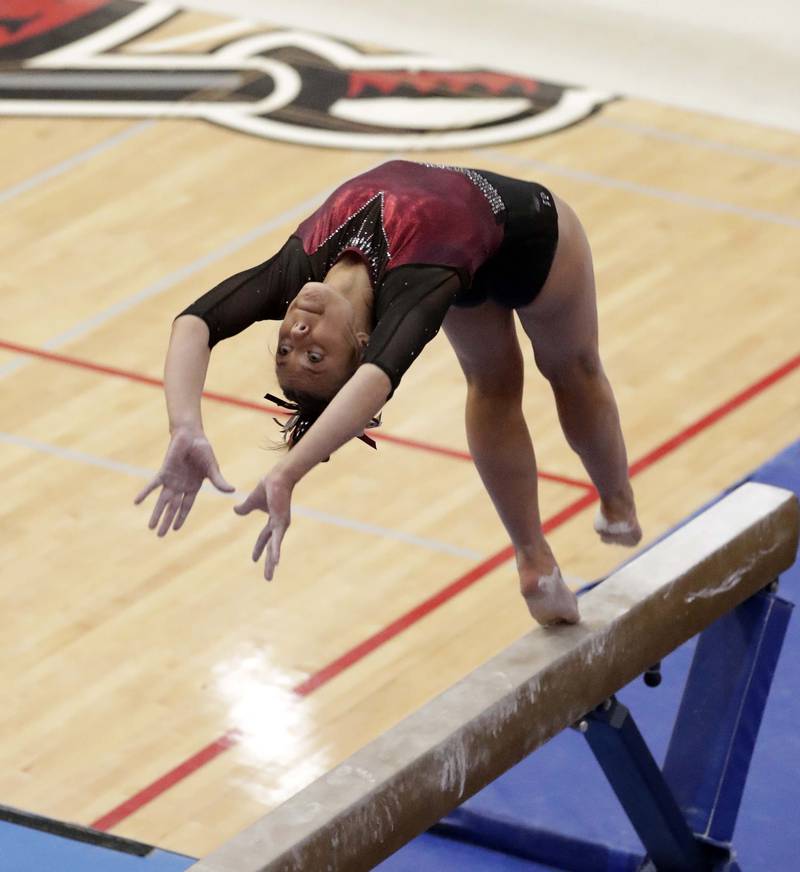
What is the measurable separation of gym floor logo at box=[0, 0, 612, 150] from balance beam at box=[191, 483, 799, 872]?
3.83 metres

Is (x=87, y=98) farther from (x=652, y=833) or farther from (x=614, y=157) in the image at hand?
(x=652, y=833)

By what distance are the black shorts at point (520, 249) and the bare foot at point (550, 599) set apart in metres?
0.57

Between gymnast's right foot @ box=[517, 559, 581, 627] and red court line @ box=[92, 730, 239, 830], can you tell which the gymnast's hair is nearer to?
gymnast's right foot @ box=[517, 559, 581, 627]

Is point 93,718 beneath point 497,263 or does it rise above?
beneath

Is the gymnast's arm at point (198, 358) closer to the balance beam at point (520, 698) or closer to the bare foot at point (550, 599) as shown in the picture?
the balance beam at point (520, 698)

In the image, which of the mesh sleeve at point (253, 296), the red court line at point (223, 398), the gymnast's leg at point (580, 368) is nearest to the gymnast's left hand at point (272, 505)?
the mesh sleeve at point (253, 296)

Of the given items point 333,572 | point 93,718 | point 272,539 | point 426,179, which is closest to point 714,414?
point 333,572

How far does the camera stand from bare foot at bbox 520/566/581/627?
3799 mm

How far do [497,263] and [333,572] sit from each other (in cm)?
181

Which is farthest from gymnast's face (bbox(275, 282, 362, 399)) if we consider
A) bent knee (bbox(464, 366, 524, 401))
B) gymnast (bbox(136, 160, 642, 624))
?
bent knee (bbox(464, 366, 524, 401))

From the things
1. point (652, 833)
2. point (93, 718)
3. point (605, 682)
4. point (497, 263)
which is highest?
point (497, 263)

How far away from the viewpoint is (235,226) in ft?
22.9

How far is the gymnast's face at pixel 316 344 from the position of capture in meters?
3.18

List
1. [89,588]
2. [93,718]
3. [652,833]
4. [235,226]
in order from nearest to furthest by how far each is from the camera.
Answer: [652,833] → [93,718] → [89,588] → [235,226]
